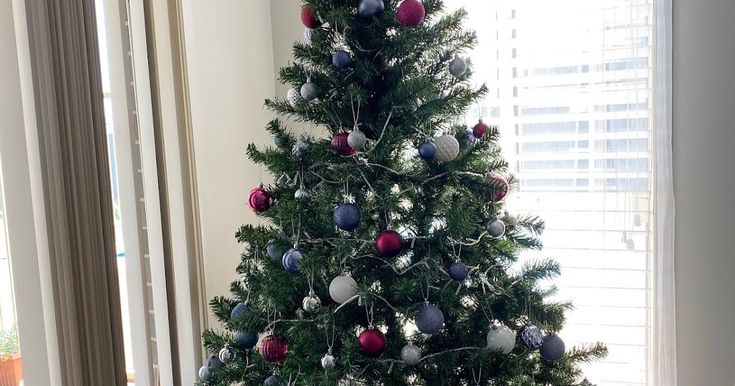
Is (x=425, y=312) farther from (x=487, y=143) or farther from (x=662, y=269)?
(x=662, y=269)

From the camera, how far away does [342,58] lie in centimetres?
115

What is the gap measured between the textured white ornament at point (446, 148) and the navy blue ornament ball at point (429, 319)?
0.30m

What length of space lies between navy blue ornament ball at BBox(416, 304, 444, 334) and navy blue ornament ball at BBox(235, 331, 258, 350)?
0.41 m

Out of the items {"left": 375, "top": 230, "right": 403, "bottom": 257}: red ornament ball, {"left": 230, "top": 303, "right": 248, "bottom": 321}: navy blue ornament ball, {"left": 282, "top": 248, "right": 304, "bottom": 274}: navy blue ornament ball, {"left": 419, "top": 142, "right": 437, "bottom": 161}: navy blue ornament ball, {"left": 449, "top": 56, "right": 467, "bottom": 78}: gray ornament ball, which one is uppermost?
{"left": 449, "top": 56, "right": 467, "bottom": 78}: gray ornament ball

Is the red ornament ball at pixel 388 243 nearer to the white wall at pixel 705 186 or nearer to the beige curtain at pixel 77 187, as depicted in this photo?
the beige curtain at pixel 77 187

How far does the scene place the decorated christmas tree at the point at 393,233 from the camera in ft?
3.65

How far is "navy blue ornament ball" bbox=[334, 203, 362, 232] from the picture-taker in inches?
42.4

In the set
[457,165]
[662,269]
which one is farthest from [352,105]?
[662,269]

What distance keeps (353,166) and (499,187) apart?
1.04 feet

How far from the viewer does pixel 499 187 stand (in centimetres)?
120

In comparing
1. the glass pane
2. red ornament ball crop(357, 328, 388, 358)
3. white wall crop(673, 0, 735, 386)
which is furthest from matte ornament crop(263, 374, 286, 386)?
white wall crop(673, 0, 735, 386)

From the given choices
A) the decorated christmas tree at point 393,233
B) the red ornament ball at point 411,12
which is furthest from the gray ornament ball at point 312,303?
the red ornament ball at point 411,12

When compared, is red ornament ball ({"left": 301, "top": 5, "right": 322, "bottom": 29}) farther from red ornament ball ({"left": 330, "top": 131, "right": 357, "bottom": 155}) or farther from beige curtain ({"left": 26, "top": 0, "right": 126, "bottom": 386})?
beige curtain ({"left": 26, "top": 0, "right": 126, "bottom": 386})

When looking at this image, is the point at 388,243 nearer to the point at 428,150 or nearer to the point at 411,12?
the point at 428,150
